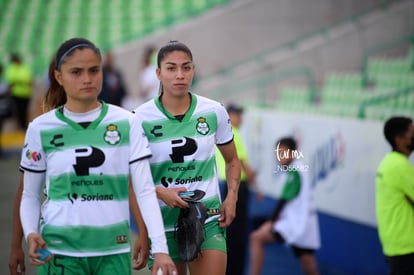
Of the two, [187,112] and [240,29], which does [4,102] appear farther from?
[187,112]

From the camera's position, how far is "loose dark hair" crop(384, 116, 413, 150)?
707 cm

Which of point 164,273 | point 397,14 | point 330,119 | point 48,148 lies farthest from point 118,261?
point 397,14

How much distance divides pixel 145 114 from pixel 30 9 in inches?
906

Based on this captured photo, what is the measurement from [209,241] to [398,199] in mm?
2205

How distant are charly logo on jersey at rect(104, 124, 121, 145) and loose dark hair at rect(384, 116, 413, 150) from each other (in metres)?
3.18

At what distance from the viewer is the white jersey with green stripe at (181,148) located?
5.36 meters

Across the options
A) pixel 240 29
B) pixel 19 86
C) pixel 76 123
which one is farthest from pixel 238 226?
pixel 240 29

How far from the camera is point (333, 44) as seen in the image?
71.6 feet

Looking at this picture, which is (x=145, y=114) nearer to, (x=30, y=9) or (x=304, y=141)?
(x=304, y=141)

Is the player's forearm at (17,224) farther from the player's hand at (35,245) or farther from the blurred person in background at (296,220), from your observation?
the blurred person in background at (296,220)

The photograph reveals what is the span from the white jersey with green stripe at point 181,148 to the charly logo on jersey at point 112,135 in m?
0.78

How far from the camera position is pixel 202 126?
5.45 m

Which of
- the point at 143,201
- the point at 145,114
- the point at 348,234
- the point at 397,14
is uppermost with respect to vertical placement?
the point at 397,14

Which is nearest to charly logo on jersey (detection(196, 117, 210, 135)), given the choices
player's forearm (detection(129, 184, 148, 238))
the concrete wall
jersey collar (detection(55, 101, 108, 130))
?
player's forearm (detection(129, 184, 148, 238))
